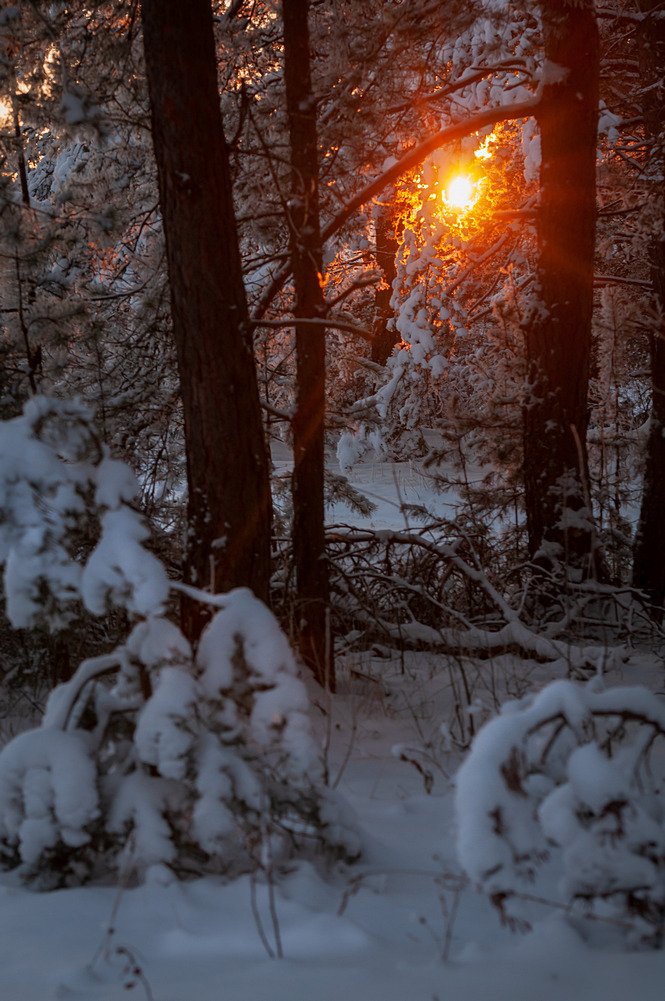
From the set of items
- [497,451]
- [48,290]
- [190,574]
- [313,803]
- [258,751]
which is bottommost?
[313,803]

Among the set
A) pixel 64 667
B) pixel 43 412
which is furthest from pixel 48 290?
pixel 43 412

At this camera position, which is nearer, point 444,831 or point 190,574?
point 444,831

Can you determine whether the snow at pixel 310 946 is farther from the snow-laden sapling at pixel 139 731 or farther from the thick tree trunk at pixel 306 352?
the thick tree trunk at pixel 306 352

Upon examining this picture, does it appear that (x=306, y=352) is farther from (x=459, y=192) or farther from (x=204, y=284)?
(x=459, y=192)

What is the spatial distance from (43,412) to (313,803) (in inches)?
60.3

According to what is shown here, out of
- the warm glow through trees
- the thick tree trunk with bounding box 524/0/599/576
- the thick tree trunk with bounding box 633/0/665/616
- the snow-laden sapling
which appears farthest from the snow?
the warm glow through trees

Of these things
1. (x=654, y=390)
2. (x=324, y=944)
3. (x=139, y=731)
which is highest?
(x=654, y=390)

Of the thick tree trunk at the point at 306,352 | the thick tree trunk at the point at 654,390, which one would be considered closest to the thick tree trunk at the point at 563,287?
the thick tree trunk at the point at 654,390

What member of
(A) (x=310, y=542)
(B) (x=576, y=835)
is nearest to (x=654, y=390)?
(A) (x=310, y=542)

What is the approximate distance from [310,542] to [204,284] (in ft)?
6.73

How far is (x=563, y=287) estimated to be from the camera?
6641 millimetres

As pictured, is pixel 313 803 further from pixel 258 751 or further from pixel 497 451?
pixel 497 451

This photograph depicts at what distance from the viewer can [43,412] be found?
2838 mm

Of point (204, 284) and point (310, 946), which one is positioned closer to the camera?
point (310, 946)
